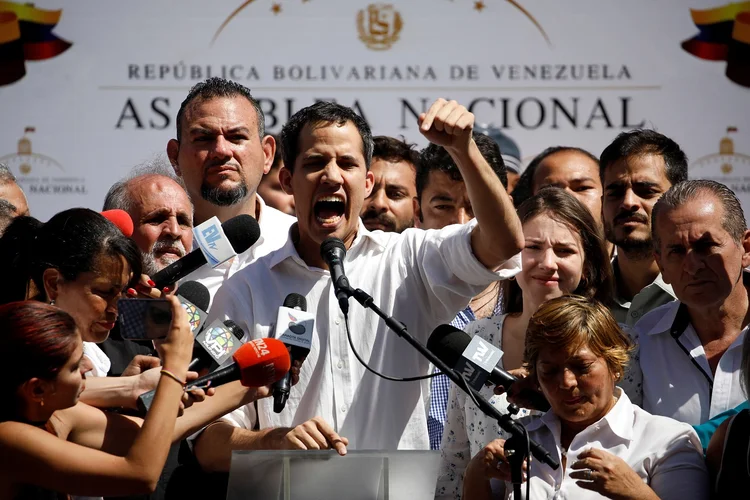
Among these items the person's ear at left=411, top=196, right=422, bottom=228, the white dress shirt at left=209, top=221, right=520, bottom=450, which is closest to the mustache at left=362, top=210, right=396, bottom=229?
the person's ear at left=411, top=196, right=422, bottom=228

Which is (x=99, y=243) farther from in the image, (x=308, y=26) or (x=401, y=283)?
(x=308, y=26)

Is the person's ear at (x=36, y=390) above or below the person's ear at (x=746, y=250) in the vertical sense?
below

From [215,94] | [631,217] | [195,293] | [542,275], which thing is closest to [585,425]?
[542,275]

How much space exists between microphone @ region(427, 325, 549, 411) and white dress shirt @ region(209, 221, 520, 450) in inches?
22.1

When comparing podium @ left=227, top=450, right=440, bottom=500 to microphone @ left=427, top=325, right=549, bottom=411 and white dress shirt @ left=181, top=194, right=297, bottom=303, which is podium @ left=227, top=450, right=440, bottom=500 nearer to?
microphone @ left=427, top=325, right=549, bottom=411

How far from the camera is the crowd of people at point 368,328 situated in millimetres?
2863

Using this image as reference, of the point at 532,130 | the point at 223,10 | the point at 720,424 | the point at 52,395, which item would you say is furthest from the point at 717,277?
the point at 223,10

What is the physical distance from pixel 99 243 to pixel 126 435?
63cm

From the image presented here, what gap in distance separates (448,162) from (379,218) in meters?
0.62

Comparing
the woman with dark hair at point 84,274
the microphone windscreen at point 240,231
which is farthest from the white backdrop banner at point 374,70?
the woman with dark hair at point 84,274

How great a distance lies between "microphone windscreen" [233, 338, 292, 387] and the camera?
2787 mm

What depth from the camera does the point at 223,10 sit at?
689 cm

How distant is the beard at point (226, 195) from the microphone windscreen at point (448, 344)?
1.69 meters

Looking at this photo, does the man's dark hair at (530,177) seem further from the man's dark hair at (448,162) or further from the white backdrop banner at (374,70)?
the white backdrop banner at (374,70)
